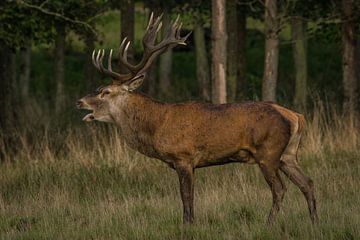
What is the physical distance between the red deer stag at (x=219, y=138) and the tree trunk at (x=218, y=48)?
4.18 m

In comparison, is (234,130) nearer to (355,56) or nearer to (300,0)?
(355,56)

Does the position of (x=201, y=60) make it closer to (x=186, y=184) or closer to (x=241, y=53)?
(x=241, y=53)

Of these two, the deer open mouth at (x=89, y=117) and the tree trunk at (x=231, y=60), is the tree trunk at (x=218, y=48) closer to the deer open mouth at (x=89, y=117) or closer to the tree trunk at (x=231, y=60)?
the tree trunk at (x=231, y=60)

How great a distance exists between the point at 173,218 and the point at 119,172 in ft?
12.3

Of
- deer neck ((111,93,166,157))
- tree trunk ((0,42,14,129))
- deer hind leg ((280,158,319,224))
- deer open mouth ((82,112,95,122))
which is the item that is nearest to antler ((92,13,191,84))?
deer neck ((111,93,166,157))

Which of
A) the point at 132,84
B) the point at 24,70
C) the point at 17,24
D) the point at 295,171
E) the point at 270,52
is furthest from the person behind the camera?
the point at 24,70

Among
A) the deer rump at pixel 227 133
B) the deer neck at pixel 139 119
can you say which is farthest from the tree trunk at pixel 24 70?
the deer rump at pixel 227 133

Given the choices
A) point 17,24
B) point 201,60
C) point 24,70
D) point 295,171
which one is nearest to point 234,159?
point 295,171

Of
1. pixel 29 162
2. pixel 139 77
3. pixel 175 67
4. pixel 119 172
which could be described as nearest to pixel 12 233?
pixel 139 77

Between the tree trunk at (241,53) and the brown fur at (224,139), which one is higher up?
the tree trunk at (241,53)

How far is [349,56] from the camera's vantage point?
17234 millimetres

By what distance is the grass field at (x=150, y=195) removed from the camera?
385 inches

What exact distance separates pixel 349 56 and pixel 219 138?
7.28m

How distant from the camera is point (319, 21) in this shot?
1922 centimetres
